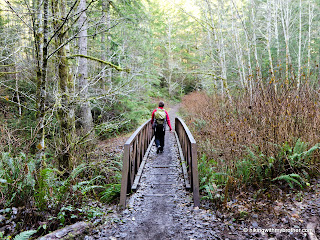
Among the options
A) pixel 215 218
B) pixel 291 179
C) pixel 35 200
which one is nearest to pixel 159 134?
pixel 215 218

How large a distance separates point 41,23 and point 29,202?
9.86ft

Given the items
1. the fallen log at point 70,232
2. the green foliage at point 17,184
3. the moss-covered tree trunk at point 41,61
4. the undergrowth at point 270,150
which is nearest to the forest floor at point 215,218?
the fallen log at point 70,232

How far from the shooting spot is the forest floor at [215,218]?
3.19m

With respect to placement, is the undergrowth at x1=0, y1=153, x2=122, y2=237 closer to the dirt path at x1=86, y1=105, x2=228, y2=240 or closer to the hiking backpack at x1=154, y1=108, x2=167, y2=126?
the dirt path at x1=86, y1=105, x2=228, y2=240

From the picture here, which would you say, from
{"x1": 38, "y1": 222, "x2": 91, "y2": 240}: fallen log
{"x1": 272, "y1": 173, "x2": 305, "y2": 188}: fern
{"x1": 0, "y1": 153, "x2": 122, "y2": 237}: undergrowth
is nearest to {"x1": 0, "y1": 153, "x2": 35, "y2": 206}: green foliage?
{"x1": 0, "y1": 153, "x2": 122, "y2": 237}: undergrowth

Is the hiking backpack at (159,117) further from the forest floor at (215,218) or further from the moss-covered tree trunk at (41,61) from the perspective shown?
the moss-covered tree trunk at (41,61)

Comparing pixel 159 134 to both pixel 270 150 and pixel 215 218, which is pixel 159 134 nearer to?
pixel 270 150

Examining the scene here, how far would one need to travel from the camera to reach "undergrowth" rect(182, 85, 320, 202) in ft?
14.2

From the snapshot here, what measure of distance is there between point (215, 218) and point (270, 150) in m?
2.06

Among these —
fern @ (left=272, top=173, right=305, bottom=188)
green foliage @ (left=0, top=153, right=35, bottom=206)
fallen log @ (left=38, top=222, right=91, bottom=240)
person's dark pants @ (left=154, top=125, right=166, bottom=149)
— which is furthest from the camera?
person's dark pants @ (left=154, top=125, right=166, bottom=149)

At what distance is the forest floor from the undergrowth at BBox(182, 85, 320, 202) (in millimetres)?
308

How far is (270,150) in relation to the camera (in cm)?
461

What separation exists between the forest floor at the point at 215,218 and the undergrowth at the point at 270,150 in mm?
308

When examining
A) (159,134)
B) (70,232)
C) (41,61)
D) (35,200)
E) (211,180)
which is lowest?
(70,232)
